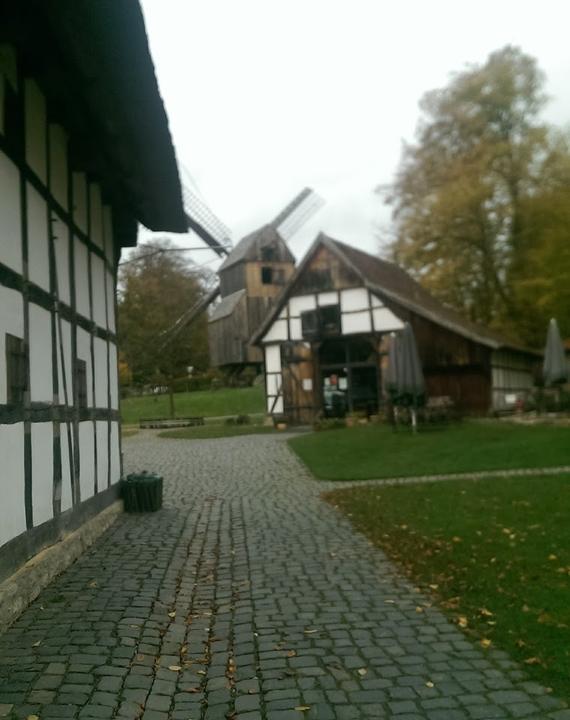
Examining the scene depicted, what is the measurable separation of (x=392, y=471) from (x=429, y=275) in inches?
832

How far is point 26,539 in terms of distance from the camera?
6332mm

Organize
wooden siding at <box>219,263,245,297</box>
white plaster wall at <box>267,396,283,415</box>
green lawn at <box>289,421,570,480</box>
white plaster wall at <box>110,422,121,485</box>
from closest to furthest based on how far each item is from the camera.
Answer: white plaster wall at <box>110,422,121,485</box> < green lawn at <box>289,421,570,480</box> < white plaster wall at <box>267,396,283,415</box> < wooden siding at <box>219,263,245,297</box>

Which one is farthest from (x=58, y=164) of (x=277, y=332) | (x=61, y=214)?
(x=277, y=332)

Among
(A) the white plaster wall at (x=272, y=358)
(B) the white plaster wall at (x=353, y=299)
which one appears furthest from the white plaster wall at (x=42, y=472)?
(A) the white plaster wall at (x=272, y=358)

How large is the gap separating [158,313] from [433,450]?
30.0m

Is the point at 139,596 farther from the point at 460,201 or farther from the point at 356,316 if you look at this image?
A: the point at 460,201

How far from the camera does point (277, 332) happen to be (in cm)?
3130

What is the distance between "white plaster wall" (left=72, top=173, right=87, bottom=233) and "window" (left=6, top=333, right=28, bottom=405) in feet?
8.91

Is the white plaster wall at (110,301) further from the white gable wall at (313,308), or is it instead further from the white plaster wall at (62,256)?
the white gable wall at (313,308)

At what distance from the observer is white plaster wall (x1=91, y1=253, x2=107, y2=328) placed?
975cm

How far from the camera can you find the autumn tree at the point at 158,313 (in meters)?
34.9

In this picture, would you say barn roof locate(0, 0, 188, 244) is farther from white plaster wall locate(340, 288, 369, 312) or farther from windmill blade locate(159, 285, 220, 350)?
windmill blade locate(159, 285, 220, 350)

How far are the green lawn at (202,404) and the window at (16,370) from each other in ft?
108

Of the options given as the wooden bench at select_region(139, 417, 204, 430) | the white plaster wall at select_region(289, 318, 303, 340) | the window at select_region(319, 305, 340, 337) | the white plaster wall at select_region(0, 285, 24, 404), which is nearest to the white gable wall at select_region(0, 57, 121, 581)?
the white plaster wall at select_region(0, 285, 24, 404)
